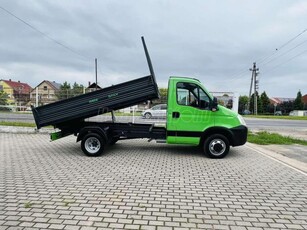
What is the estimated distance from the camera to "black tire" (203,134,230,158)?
Answer: 8016 mm

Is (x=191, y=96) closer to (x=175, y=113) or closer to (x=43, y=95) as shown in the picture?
(x=175, y=113)

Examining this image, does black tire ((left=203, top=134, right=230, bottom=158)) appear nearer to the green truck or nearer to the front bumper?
the green truck

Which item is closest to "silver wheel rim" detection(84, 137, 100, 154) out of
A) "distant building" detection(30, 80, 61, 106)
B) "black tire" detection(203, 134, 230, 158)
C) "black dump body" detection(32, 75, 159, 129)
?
"black dump body" detection(32, 75, 159, 129)

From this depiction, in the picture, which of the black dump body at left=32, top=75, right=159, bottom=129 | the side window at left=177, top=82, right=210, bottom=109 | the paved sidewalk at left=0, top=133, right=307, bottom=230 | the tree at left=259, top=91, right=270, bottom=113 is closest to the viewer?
the paved sidewalk at left=0, top=133, right=307, bottom=230

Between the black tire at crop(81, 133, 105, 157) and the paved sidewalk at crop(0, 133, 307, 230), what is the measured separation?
0.80 ft

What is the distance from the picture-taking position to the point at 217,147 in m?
8.02

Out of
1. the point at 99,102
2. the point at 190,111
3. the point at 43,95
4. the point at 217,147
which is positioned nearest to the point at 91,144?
the point at 99,102

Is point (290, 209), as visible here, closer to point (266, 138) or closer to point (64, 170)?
point (64, 170)

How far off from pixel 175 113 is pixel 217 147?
1.65 m

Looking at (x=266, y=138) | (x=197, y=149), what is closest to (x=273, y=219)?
(x=197, y=149)

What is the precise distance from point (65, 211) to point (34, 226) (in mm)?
541

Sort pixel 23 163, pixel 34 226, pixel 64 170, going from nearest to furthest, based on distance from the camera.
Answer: pixel 34 226
pixel 64 170
pixel 23 163

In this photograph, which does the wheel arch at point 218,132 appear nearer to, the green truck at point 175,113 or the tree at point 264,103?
the green truck at point 175,113

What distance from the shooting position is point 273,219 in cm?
388
